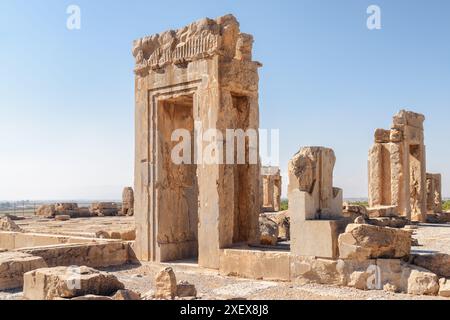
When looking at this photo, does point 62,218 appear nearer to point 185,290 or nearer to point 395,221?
point 395,221

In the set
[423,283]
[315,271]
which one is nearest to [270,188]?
[315,271]

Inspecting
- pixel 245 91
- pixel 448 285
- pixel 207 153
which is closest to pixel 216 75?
pixel 245 91

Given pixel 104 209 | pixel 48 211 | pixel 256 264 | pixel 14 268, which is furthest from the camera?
pixel 104 209

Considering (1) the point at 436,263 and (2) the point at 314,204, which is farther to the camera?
(2) the point at 314,204

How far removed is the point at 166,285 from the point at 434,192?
2059 centimetres

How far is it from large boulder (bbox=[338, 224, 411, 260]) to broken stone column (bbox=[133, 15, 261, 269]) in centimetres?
229

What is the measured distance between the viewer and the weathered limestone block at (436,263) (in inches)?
244

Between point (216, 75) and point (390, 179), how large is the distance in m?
12.9

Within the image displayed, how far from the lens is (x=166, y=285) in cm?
571

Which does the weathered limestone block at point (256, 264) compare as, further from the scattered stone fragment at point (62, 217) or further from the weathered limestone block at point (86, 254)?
the scattered stone fragment at point (62, 217)

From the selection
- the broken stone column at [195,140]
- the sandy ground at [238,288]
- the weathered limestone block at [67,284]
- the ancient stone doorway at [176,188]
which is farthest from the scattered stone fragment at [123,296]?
the ancient stone doorway at [176,188]

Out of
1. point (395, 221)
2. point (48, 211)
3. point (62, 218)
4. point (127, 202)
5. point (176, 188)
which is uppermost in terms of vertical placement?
point (176, 188)

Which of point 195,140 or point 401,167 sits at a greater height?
point 195,140

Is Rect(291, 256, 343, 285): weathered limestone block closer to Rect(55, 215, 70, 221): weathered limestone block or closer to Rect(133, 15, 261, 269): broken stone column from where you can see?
Rect(133, 15, 261, 269): broken stone column
